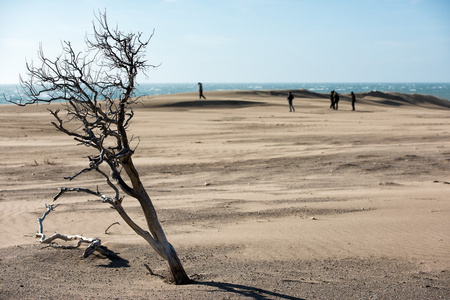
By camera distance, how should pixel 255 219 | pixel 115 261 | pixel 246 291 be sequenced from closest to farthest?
pixel 246 291 < pixel 115 261 < pixel 255 219

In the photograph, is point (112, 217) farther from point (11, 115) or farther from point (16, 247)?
point (11, 115)

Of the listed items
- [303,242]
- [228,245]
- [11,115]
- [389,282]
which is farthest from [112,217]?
[11,115]

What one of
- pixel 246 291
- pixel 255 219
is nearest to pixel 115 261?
pixel 246 291

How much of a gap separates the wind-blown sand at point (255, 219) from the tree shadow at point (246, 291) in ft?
0.08

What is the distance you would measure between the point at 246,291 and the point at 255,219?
3478mm

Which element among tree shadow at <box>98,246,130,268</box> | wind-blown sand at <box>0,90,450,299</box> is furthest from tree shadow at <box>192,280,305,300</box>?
tree shadow at <box>98,246,130,268</box>

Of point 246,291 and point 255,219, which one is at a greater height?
point 246,291

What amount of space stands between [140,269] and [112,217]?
2.92m

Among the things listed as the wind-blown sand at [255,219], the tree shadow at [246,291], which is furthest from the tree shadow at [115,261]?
the tree shadow at [246,291]

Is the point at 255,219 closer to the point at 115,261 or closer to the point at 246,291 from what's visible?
the point at 115,261

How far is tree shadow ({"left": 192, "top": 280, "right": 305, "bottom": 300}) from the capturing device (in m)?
5.33

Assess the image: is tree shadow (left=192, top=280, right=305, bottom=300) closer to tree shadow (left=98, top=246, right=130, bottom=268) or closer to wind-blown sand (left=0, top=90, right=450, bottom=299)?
wind-blown sand (left=0, top=90, right=450, bottom=299)

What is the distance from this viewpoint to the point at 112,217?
910 cm

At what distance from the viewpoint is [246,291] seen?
546 cm
